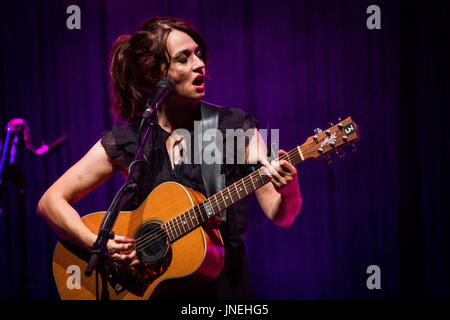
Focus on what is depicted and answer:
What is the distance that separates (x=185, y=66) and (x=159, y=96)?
32 centimetres

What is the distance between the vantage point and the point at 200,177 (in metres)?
2.78

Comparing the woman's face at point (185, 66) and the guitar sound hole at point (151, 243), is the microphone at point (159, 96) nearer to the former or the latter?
the woman's face at point (185, 66)

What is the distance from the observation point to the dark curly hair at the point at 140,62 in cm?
282

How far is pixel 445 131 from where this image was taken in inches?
177

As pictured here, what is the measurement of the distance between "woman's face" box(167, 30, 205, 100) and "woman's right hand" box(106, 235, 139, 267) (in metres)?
0.80

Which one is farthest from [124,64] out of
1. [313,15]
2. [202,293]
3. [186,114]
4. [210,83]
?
[313,15]

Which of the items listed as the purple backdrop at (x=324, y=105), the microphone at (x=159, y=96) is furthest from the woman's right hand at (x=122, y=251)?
the purple backdrop at (x=324, y=105)

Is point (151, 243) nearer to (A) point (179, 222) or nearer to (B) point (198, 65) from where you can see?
(A) point (179, 222)

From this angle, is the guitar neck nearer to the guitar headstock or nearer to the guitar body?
the guitar body

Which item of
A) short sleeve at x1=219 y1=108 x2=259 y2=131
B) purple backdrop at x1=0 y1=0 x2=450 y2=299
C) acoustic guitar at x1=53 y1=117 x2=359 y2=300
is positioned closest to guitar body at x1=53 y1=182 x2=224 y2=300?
acoustic guitar at x1=53 y1=117 x2=359 y2=300

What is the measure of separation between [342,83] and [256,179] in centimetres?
238

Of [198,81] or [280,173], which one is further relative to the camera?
[198,81]

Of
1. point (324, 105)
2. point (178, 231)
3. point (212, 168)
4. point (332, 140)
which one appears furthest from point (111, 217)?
point (324, 105)

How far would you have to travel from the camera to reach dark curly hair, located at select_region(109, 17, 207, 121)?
2823 millimetres
